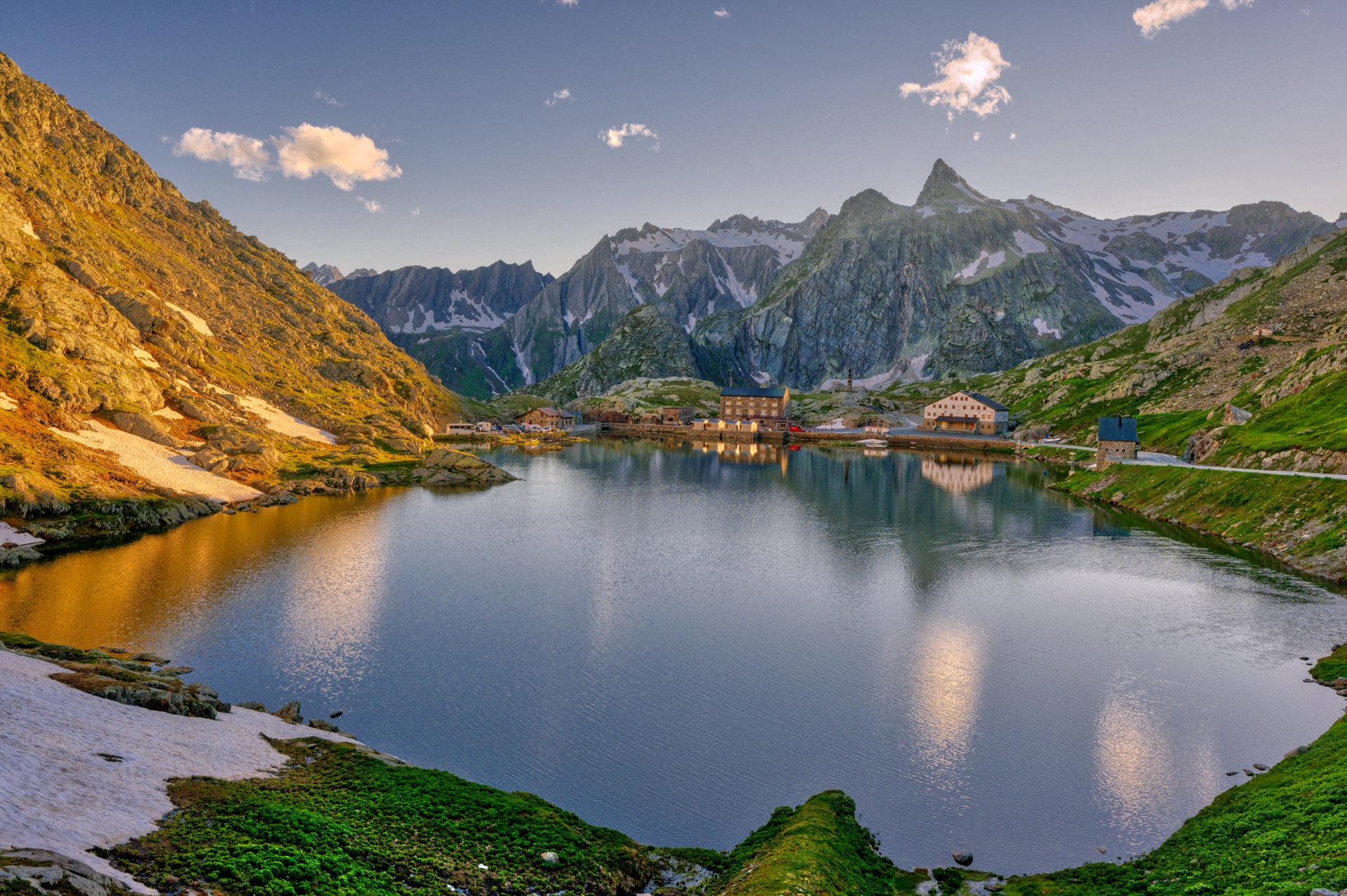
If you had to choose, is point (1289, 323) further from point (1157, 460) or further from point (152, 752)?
point (152, 752)

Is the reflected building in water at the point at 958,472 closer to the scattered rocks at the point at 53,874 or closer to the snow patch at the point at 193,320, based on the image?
the scattered rocks at the point at 53,874

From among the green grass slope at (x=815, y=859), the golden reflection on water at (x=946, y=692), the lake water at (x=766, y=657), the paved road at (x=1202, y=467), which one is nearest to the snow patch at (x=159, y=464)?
the lake water at (x=766, y=657)

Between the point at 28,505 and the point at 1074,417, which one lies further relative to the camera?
the point at 1074,417

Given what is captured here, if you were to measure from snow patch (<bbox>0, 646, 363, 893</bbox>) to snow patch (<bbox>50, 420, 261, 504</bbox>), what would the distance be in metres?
73.5

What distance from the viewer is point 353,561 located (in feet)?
223

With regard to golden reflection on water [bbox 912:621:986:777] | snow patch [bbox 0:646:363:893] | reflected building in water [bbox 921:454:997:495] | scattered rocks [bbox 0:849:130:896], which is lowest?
golden reflection on water [bbox 912:621:986:777]

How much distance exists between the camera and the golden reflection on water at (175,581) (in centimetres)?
Answer: 4606

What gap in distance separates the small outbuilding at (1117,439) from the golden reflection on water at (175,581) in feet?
393

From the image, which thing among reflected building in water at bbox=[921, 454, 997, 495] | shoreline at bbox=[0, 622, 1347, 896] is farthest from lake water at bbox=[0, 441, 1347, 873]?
reflected building in water at bbox=[921, 454, 997, 495]

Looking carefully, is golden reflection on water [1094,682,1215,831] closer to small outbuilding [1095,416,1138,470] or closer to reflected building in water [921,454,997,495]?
reflected building in water [921,454,997,495]

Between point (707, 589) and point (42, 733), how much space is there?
153 feet

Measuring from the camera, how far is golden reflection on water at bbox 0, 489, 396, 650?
4606cm

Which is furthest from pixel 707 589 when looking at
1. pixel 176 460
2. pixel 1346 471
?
pixel 176 460

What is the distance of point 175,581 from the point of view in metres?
57.5
